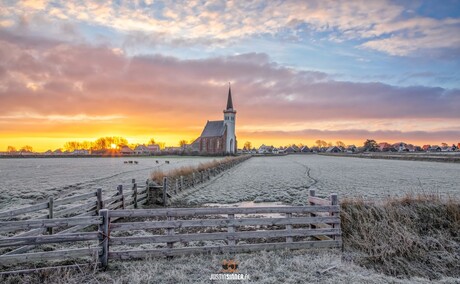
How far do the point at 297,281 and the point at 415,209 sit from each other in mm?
6285

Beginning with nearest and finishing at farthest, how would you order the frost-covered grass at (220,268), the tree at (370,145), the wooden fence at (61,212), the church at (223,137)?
the frost-covered grass at (220,268)
the wooden fence at (61,212)
the church at (223,137)
the tree at (370,145)

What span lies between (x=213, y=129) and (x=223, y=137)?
8.12 meters

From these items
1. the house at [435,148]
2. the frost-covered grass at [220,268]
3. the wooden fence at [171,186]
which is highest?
the house at [435,148]

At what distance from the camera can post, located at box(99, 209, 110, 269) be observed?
7082 millimetres

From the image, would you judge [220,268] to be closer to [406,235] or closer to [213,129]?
[406,235]

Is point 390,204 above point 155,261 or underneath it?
above

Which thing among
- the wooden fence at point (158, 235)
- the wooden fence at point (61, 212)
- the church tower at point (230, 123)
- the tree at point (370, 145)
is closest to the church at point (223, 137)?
the church tower at point (230, 123)

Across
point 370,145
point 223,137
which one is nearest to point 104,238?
point 223,137

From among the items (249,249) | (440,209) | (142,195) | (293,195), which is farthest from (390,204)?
(142,195)

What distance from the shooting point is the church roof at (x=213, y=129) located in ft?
387

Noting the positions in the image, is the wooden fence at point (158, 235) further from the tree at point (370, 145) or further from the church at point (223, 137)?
the tree at point (370, 145)

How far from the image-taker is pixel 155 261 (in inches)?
290

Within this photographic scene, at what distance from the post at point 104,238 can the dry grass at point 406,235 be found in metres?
6.46

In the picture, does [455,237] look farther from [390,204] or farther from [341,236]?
[341,236]
